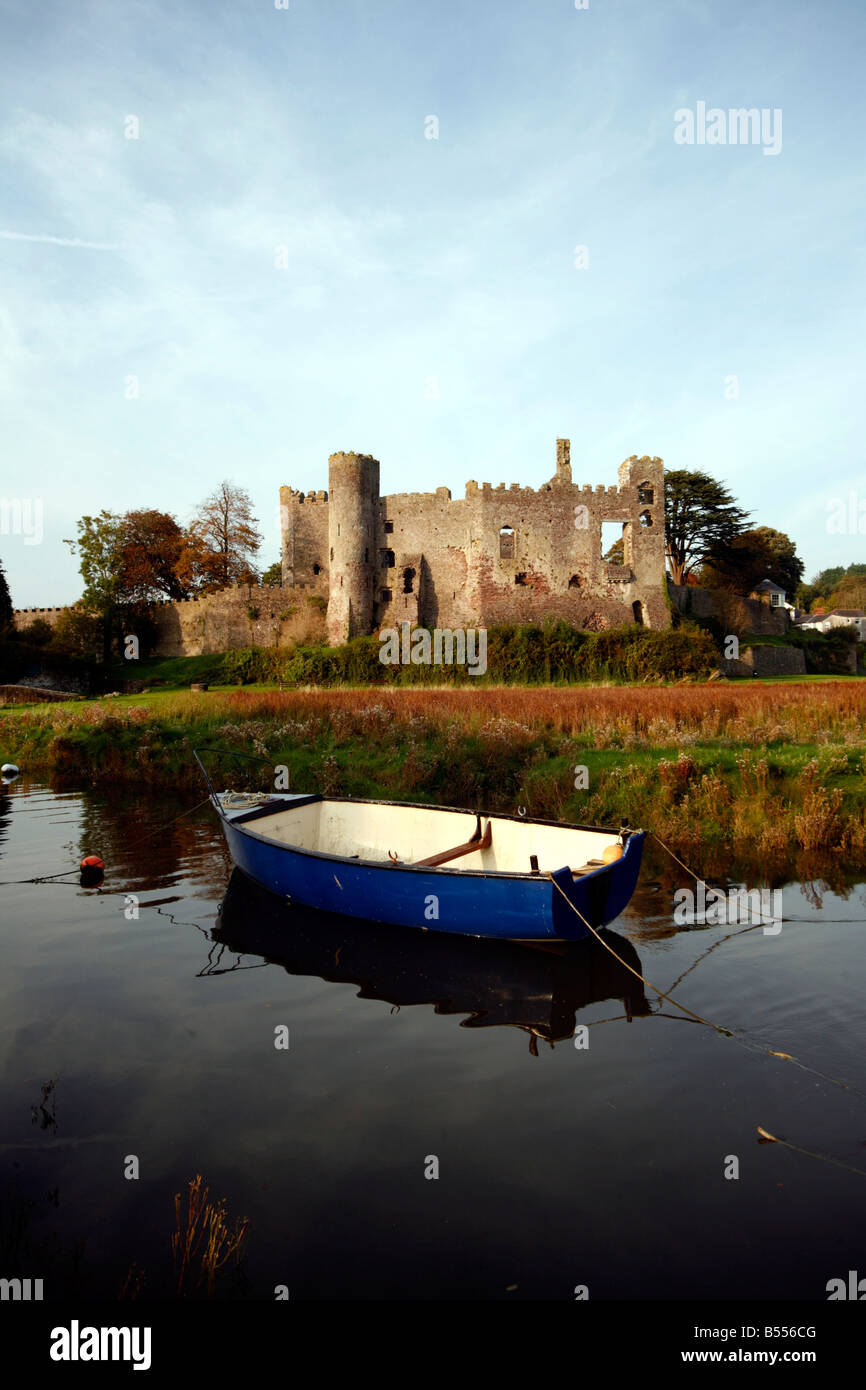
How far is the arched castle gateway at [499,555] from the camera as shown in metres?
46.7

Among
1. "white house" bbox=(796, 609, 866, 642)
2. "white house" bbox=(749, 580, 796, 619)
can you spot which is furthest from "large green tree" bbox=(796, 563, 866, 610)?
"white house" bbox=(749, 580, 796, 619)

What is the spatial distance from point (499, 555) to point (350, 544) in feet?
29.4

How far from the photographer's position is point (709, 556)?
5506 cm

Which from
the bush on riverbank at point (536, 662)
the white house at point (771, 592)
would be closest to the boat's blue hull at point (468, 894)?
the bush on riverbank at point (536, 662)

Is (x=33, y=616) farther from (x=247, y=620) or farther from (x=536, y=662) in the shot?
(x=536, y=662)

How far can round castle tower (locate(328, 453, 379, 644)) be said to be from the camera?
157 feet

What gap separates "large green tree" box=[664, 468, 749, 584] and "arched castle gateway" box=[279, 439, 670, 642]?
6.18 meters

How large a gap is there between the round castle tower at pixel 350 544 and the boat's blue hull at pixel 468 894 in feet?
126

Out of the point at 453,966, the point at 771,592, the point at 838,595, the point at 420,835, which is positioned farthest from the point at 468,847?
the point at 838,595

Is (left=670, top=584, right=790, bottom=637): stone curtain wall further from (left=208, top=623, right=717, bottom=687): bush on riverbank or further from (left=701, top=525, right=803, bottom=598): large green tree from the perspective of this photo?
(left=208, top=623, right=717, bottom=687): bush on riverbank

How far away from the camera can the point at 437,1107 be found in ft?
19.3

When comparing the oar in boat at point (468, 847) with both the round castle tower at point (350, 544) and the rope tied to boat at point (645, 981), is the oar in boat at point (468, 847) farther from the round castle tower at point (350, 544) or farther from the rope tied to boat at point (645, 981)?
the round castle tower at point (350, 544)
